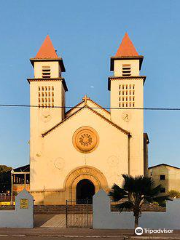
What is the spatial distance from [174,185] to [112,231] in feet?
136

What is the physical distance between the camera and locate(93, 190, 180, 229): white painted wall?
66.6 feet

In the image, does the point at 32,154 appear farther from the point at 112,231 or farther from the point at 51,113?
the point at 112,231

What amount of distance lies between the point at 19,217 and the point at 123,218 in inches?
229

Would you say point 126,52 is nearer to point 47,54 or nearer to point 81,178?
point 47,54

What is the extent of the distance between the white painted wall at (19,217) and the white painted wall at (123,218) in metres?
3.68

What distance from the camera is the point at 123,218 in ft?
67.0

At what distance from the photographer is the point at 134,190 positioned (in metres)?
18.2

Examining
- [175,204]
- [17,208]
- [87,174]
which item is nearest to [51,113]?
[87,174]

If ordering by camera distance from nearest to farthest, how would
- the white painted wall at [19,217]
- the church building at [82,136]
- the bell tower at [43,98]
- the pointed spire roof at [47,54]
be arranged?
the white painted wall at [19,217] < the church building at [82,136] < the bell tower at [43,98] < the pointed spire roof at [47,54]

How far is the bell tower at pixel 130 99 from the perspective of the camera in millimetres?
36594

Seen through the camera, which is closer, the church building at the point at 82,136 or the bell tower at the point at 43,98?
the church building at the point at 82,136

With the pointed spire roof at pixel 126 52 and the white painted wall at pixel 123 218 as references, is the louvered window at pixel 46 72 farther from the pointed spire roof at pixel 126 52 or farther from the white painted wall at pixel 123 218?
the white painted wall at pixel 123 218

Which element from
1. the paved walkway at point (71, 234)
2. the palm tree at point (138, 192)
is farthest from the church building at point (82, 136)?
the palm tree at point (138, 192)

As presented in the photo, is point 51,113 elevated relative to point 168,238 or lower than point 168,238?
elevated
